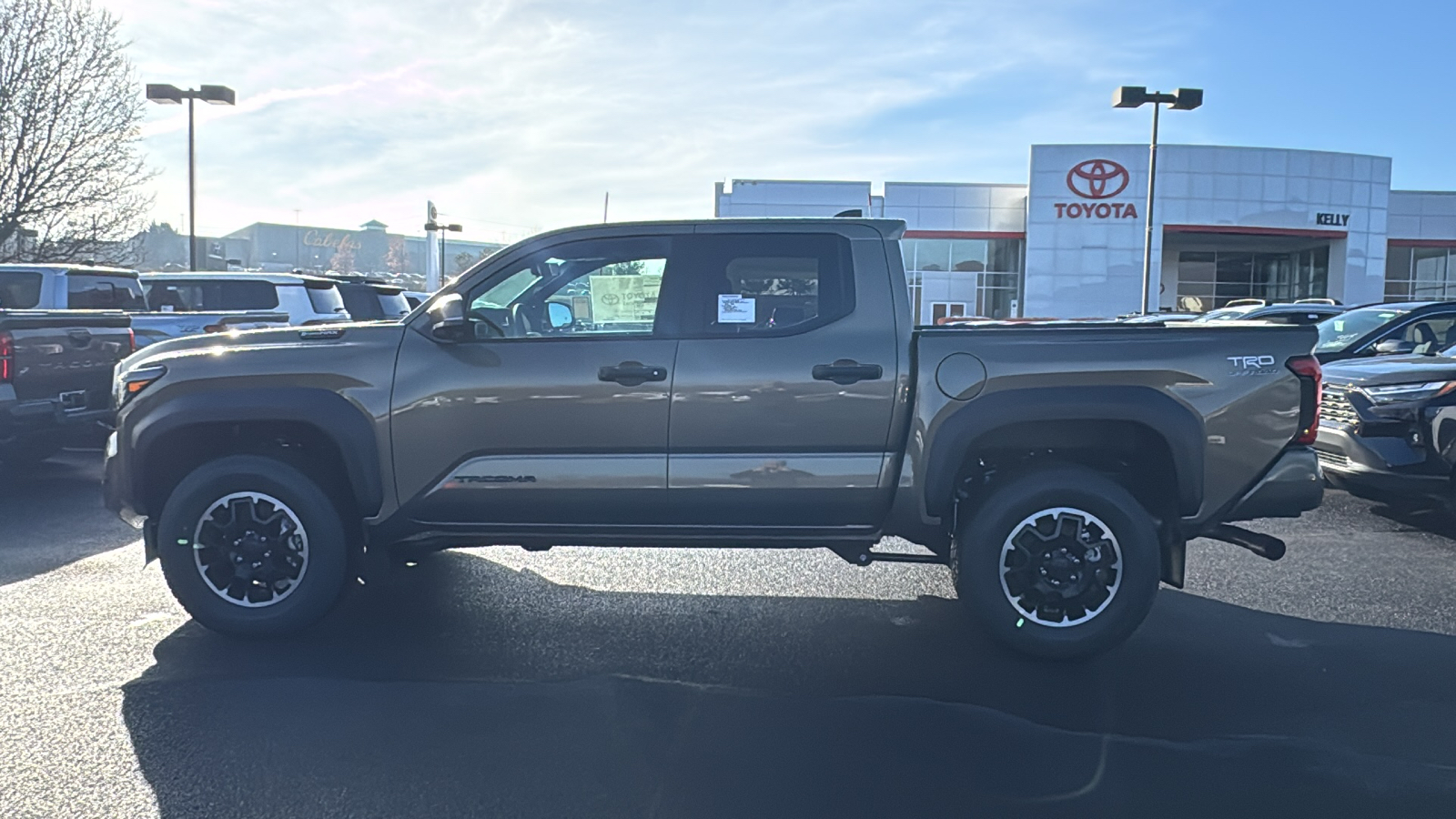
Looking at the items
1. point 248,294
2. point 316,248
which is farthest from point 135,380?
point 316,248

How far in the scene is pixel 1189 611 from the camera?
215 inches

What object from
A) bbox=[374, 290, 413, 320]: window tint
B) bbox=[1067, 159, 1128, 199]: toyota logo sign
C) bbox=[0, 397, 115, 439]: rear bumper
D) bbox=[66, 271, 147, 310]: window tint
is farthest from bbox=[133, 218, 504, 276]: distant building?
bbox=[0, 397, 115, 439]: rear bumper

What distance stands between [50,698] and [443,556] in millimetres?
2646

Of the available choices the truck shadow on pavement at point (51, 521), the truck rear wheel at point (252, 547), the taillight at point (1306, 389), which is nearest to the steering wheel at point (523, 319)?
the truck rear wheel at point (252, 547)

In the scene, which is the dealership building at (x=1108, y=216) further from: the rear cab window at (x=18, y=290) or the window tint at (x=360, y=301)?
the rear cab window at (x=18, y=290)

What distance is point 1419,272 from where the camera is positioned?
147ft

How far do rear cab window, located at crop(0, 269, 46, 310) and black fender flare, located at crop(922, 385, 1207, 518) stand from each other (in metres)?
10.2

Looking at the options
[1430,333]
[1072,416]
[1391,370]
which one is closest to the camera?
[1072,416]

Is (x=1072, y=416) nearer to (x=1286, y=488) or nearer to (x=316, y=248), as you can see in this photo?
(x=1286, y=488)

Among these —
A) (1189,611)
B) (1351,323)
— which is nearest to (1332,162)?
(1351,323)

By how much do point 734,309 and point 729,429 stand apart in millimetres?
565

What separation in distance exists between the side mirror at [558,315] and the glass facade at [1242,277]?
43665 mm

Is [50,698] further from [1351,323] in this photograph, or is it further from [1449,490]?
[1351,323]

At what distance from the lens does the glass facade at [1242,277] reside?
144 ft
